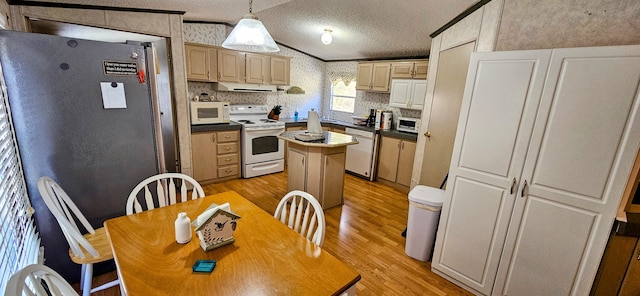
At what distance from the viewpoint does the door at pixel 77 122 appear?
1.52 meters

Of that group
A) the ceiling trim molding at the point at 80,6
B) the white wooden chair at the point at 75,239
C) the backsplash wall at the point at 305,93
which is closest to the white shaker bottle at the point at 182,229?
the white wooden chair at the point at 75,239

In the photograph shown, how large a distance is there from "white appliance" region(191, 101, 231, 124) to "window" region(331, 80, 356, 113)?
7.71 feet

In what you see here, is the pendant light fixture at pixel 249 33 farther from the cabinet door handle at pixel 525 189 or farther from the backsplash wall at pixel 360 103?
the backsplash wall at pixel 360 103

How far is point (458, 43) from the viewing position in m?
2.65

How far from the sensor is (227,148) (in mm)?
3988

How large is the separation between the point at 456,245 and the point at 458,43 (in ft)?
6.29

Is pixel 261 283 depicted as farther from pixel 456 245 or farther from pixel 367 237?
pixel 367 237

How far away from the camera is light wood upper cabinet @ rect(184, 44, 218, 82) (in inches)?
143

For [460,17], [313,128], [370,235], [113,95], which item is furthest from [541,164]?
[113,95]

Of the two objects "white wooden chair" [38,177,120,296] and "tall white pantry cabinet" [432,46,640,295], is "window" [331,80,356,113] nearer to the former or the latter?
"tall white pantry cabinet" [432,46,640,295]

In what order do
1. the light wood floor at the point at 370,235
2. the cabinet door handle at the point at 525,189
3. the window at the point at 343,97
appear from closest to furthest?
1. the cabinet door handle at the point at 525,189
2. the light wood floor at the point at 370,235
3. the window at the point at 343,97

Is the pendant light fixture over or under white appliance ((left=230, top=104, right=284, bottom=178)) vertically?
A: over

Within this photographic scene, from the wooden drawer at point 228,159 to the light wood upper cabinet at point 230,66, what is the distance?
1.14m

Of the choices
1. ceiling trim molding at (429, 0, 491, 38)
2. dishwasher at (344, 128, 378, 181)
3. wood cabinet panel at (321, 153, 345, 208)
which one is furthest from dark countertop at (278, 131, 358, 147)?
ceiling trim molding at (429, 0, 491, 38)
